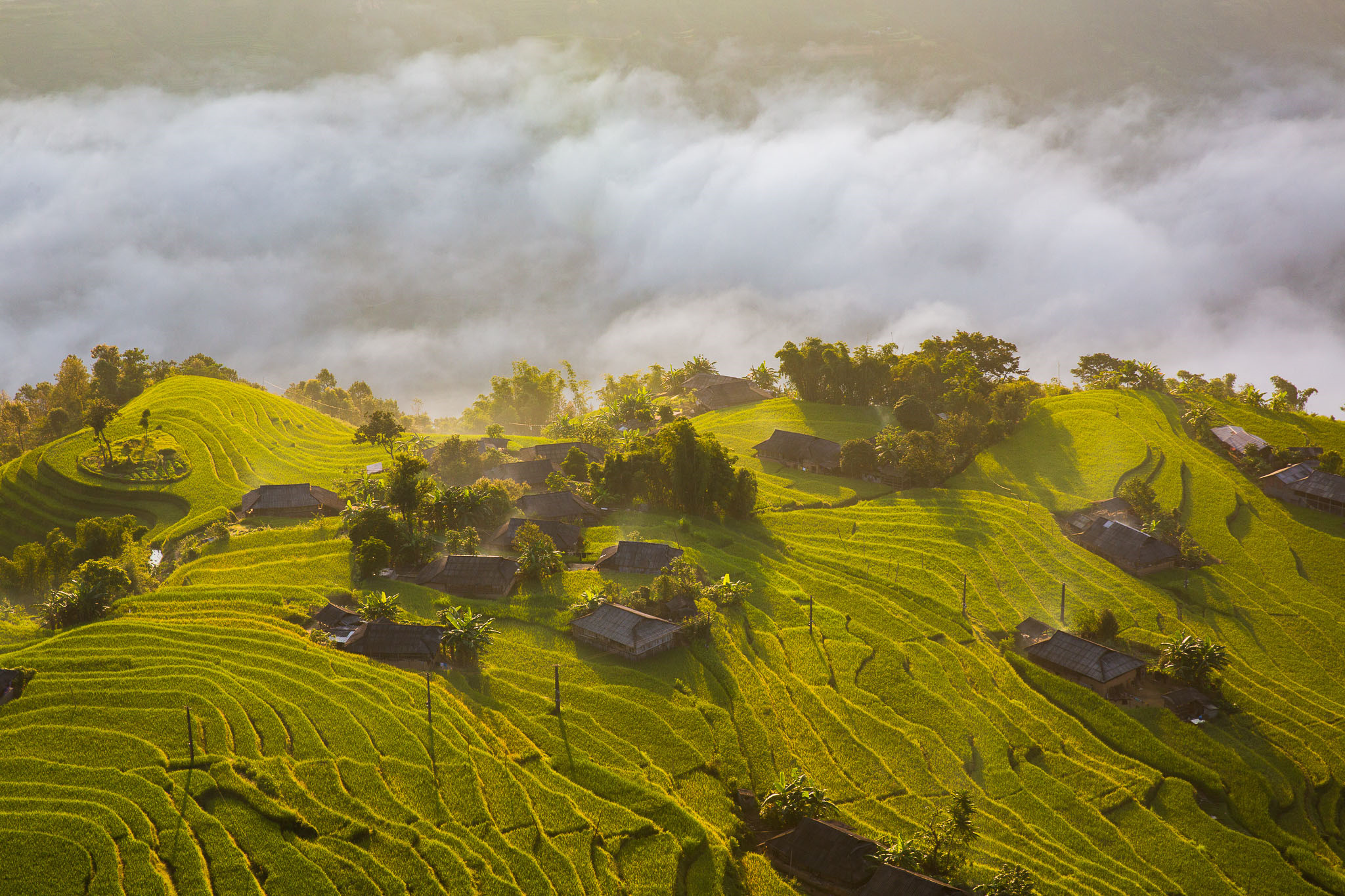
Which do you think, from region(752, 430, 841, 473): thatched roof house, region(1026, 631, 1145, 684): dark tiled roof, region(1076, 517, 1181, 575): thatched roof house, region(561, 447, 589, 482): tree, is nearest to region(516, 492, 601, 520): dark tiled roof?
region(561, 447, 589, 482): tree

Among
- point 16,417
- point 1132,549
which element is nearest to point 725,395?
point 1132,549

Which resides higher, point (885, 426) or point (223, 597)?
point (223, 597)

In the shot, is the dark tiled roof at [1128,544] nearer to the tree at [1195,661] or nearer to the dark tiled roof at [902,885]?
the tree at [1195,661]

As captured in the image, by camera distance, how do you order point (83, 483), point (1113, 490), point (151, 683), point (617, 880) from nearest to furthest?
point (617, 880)
point (151, 683)
point (1113, 490)
point (83, 483)

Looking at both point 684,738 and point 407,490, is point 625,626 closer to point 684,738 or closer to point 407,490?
point 684,738

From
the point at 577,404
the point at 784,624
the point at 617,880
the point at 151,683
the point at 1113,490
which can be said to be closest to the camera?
the point at 617,880

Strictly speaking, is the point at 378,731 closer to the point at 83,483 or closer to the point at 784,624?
the point at 784,624

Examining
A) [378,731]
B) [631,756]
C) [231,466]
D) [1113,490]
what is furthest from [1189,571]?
[231,466]
